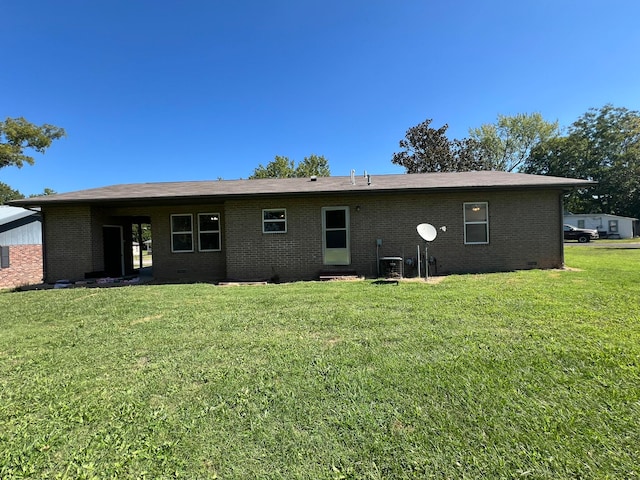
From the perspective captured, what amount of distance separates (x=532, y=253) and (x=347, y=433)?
10457 mm

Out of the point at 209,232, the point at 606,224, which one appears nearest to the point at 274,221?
the point at 209,232

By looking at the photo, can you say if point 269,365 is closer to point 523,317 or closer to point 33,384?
point 33,384

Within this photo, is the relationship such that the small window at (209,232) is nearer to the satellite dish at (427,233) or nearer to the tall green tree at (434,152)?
the satellite dish at (427,233)

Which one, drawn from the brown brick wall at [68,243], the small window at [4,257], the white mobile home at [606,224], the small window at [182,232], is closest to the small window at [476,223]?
the small window at [182,232]

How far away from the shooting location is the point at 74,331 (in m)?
5.32

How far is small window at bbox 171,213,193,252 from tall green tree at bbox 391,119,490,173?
26.2 metres

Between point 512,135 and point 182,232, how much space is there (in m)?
44.4

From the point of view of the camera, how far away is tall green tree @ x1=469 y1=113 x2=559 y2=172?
41.4 m

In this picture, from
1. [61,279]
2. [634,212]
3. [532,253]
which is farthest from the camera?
[634,212]

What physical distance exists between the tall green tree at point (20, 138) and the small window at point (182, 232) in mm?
19784

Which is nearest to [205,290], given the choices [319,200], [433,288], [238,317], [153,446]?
[238,317]

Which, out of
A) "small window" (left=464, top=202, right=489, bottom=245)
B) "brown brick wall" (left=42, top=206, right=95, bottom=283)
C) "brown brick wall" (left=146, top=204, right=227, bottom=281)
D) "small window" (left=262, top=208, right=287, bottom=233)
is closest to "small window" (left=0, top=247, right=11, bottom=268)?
"brown brick wall" (left=42, top=206, right=95, bottom=283)

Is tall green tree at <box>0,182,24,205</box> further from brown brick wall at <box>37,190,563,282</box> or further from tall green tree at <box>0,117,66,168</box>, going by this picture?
brown brick wall at <box>37,190,563,282</box>

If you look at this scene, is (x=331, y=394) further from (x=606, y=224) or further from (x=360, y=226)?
(x=606, y=224)
